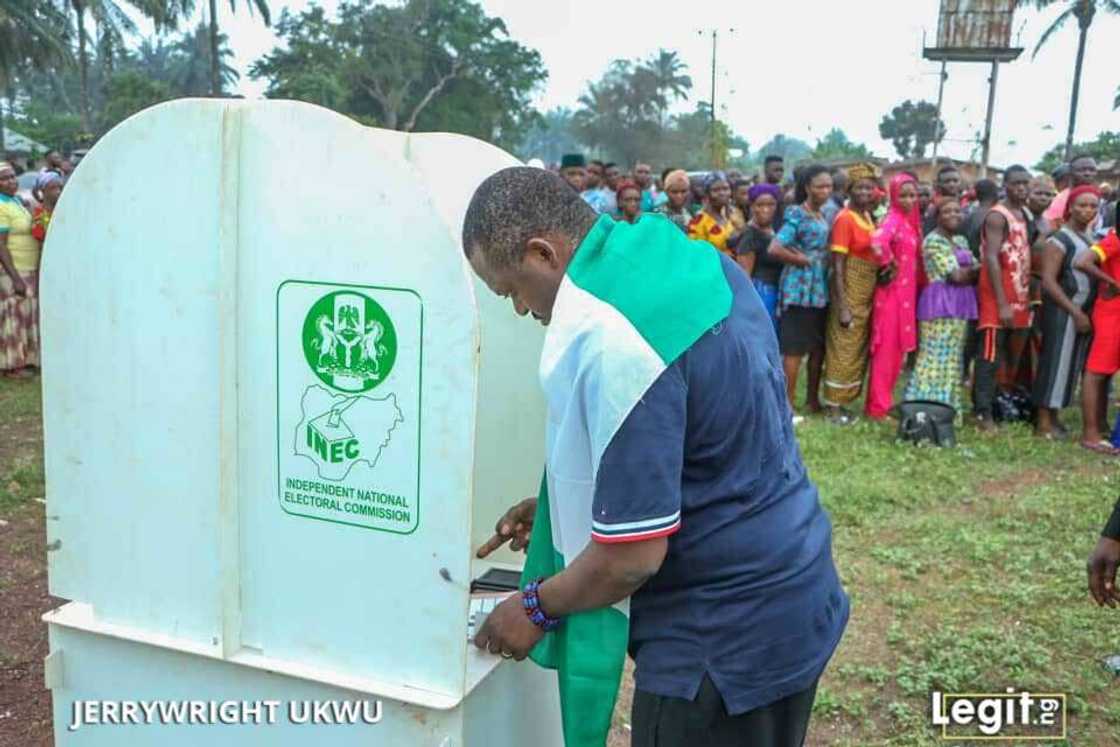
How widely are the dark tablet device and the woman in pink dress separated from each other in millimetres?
4951

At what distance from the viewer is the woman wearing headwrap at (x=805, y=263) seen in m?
6.98

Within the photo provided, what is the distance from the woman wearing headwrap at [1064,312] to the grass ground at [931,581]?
392mm

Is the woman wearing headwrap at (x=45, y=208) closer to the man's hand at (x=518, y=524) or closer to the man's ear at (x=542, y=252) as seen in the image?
the man's hand at (x=518, y=524)

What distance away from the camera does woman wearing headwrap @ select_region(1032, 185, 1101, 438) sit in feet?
21.3

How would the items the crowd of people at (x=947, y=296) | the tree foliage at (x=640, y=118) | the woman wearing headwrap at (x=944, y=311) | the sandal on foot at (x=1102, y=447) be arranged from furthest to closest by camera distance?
the tree foliage at (x=640, y=118), the woman wearing headwrap at (x=944, y=311), the crowd of people at (x=947, y=296), the sandal on foot at (x=1102, y=447)

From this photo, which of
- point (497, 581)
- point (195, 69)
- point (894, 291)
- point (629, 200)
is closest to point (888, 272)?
point (894, 291)

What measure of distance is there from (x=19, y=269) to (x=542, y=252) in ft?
25.9

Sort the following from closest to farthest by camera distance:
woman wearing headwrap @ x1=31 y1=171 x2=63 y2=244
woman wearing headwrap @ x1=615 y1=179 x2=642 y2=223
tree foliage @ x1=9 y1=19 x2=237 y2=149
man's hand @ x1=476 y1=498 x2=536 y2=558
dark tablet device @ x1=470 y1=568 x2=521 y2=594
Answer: man's hand @ x1=476 y1=498 x2=536 y2=558
dark tablet device @ x1=470 y1=568 x2=521 y2=594
woman wearing headwrap @ x1=31 y1=171 x2=63 y2=244
woman wearing headwrap @ x1=615 y1=179 x2=642 y2=223
tree foliage @ x1=9 y1=19 x2=237 y2=149

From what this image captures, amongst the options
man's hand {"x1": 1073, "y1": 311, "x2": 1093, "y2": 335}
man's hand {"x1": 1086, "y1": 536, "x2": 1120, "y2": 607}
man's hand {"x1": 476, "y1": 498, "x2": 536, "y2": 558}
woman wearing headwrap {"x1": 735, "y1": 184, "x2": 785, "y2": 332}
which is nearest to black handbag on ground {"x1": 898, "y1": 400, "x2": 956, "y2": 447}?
man's hand {"x1": 1073, "y1": 311, "x2": 1093, "y2": 335}

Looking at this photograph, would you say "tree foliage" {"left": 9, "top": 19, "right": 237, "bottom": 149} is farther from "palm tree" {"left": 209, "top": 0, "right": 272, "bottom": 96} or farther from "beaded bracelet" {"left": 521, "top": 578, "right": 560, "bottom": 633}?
"beaded bracelet" {"left": 521, "top": 578, "right": 560, "bottom": 633}

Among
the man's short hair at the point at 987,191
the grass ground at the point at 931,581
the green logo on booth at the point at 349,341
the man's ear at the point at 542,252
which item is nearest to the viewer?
the man's ear at the point at 542,252

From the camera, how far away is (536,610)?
1724 millimetres

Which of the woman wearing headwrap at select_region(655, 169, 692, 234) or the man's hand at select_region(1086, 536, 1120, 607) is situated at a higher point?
the woman wearing headwrap at select_region(655, 169, 692, 234)

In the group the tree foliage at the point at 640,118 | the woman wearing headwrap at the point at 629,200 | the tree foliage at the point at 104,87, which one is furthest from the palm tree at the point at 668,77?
the woman wearing headwrap at the point at 629,200
